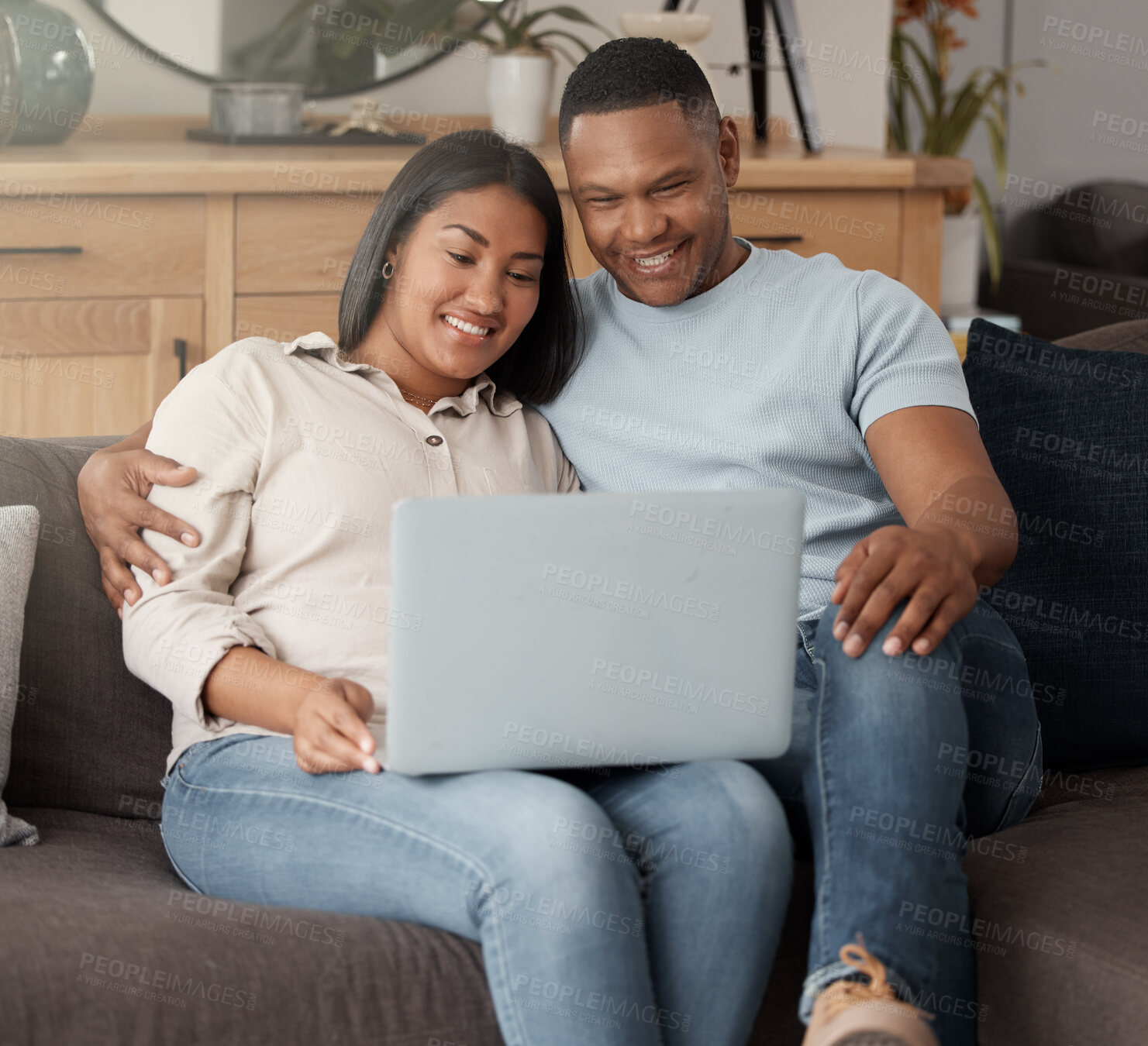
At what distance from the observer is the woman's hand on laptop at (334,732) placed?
1049mm

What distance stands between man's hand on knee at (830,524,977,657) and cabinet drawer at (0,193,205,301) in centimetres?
151

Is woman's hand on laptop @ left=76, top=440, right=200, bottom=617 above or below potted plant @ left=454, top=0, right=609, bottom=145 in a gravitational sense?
below

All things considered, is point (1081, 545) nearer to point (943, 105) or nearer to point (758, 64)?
point (758, 64)

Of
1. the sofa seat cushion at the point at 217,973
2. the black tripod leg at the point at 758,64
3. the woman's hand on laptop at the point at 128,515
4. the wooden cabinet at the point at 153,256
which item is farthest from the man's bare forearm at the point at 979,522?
the black tripod leg at the point at 758,64

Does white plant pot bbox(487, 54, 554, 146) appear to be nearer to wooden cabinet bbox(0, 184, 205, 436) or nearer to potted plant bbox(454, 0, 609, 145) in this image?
potted plant bbox(454, 0, 609, 145)

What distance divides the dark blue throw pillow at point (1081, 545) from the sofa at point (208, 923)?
89 mm

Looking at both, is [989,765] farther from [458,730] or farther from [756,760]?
[458,730]

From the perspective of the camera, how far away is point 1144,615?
4.83 feet

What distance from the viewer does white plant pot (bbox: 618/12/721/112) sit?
2.53 m

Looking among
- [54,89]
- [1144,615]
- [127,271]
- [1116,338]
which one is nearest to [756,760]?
[1144,615]

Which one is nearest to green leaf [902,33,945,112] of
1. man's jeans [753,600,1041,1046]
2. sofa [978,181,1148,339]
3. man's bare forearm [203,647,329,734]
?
sofa [978,181,1148,339]

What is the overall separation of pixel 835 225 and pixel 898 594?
1585 mm

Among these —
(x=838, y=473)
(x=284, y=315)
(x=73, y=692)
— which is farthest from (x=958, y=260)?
(x=73, y=692)

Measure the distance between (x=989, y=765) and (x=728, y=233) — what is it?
646mm
